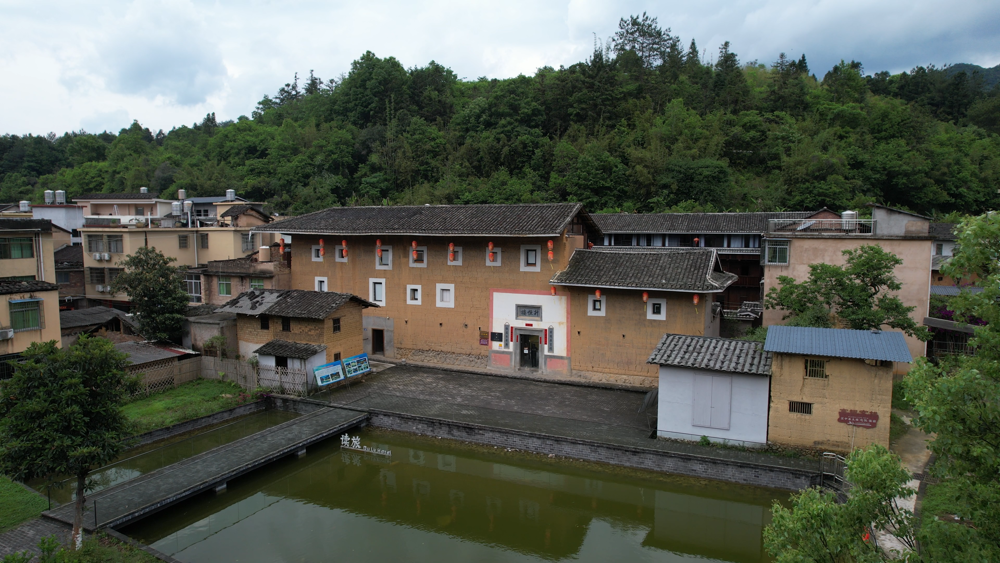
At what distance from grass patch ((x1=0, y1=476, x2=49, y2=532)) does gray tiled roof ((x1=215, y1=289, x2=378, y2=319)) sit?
7.59 meters

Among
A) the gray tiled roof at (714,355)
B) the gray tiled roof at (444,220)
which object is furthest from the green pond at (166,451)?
the gray tiled roof at (714,355)

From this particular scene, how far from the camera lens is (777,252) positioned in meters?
18.0

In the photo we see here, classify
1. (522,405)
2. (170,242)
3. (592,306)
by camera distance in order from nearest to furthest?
1. (522,405)
2. (592,306)
3. (170,242)

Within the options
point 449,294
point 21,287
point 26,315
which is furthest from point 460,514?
point 21,287

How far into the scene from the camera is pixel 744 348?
509 inches

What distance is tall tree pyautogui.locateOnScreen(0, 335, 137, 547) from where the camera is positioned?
26.0ft

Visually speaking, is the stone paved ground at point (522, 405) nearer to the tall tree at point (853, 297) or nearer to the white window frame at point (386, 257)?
the white window frame at point (386, 257)

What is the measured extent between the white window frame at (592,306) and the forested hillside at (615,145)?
17776 mm

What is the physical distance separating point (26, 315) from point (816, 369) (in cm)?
1978

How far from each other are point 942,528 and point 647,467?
26.7ft

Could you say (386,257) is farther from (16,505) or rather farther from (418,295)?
(16,505)

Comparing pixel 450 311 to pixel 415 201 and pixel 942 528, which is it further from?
pixel 415 201

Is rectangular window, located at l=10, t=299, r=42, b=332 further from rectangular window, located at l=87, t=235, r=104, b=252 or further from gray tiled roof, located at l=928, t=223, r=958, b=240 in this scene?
gray tiled roof, located at l=928, t=223, r=958, b=240

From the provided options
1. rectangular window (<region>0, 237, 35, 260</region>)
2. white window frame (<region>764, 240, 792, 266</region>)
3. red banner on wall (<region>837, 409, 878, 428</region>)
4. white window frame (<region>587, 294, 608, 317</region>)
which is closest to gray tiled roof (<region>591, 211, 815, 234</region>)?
white window frame (<region>764, 240, 792, 266</region>)
